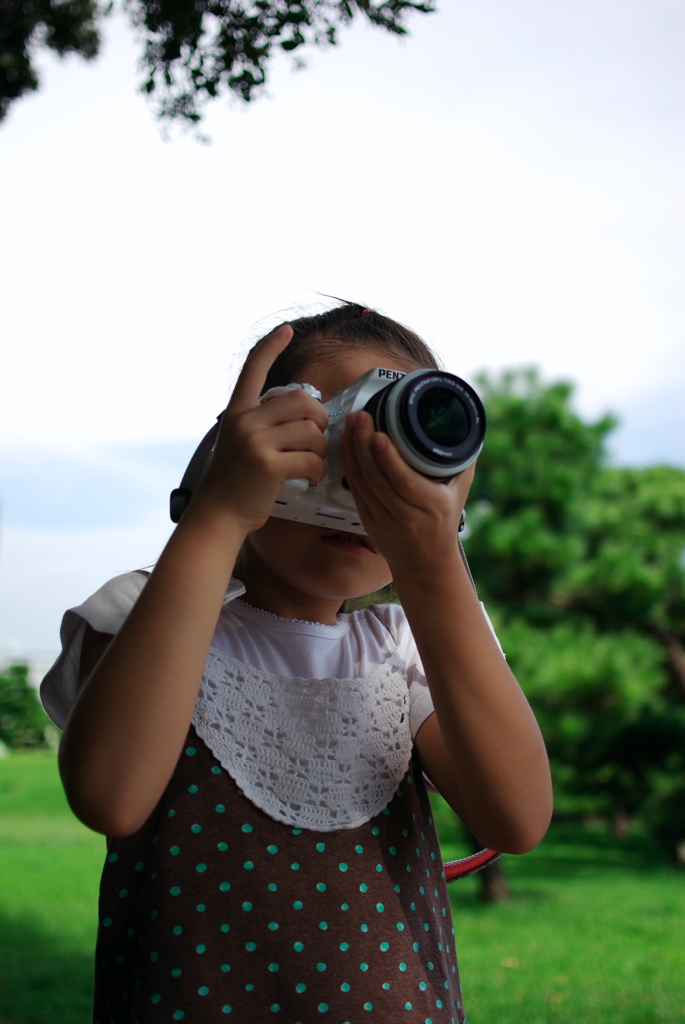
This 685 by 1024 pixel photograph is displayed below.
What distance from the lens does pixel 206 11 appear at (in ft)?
5.73

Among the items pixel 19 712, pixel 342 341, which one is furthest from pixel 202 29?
pixel 19 712

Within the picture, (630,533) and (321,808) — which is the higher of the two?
(630,533)

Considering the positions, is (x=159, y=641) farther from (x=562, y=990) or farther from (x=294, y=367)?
(x=562, y=990)

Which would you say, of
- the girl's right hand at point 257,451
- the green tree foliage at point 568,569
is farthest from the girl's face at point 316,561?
the green tree foliage at point 568,569

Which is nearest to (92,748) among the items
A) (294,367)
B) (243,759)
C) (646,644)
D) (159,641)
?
(159,641)

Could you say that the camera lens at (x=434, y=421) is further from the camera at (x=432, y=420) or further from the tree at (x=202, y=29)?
the tree at (x=202, y=29)

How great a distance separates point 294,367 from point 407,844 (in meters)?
0.49

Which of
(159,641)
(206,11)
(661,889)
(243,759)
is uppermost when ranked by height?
(206,11)

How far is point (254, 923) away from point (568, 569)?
414cm

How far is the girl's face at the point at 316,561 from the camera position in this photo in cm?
83

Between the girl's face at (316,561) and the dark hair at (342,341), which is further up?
the dark hair at (342,341)

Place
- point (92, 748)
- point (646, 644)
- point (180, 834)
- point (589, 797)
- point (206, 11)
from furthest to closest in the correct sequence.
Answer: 1. point (589, 797)
2. point (646, 644)
3. point (206, 11)
4. point (180, 834)
5. point (92, 748)

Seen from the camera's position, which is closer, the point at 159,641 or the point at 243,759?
the point at 159,641

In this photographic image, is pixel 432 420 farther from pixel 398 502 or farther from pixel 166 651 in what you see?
pixel 166 651
